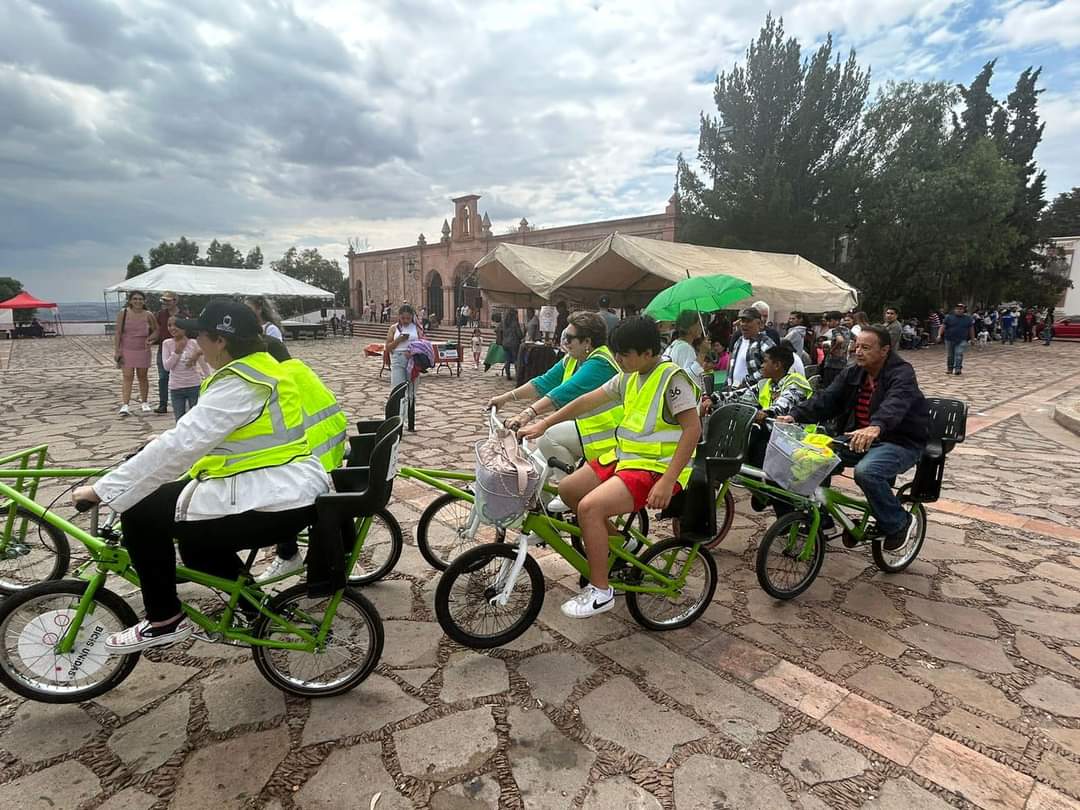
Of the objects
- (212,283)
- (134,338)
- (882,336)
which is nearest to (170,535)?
(882,336)

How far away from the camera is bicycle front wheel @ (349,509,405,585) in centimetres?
373

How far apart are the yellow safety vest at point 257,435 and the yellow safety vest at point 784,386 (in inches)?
137

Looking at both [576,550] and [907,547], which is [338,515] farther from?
[907,547]

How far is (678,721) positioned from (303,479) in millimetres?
1891

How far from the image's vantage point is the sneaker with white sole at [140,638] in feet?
7.71

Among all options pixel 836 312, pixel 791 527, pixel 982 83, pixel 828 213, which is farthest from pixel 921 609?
pixel 982 83

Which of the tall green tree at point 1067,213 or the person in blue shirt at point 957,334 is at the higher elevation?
the tall green tree at point 1067,213

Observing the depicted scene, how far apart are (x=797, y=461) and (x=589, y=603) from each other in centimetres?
150

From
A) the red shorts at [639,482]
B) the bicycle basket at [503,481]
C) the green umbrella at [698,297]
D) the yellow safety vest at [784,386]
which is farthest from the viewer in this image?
the green umbrella at [698,297]

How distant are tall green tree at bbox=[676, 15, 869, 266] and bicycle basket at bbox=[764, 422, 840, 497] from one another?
21353 mm

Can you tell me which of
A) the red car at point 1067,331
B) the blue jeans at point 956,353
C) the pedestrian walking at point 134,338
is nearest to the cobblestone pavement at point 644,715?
the pedestrian walking at point 134,338

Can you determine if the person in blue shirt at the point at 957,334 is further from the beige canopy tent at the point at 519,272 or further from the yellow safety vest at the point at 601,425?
the yellow safety vest at the point at 601,425

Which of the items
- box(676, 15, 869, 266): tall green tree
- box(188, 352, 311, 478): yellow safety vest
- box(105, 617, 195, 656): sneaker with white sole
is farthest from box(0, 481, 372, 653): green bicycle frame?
box(676, 15, 869, 266): tall green tree

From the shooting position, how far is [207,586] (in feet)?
8.31
